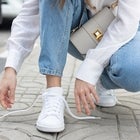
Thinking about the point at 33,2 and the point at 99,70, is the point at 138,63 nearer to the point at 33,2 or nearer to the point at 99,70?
the point at 99,70

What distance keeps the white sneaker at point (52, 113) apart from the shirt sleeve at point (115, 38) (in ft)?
0.80

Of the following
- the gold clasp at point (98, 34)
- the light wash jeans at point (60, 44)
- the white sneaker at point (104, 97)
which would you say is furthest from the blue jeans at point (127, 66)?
the white sneaker at point (104, 97)

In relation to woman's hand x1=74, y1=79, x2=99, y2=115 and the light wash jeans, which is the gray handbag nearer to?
the light wash jeans

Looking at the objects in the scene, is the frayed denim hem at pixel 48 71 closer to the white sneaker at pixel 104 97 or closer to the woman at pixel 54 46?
the woman at pixel 54 46

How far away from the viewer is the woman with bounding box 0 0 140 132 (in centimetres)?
197

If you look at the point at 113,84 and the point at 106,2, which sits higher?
the point at 106,2

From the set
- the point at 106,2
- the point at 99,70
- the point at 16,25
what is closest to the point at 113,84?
the point at 99,70

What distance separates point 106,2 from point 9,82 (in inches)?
24.5

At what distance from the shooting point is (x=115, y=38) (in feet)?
6.51

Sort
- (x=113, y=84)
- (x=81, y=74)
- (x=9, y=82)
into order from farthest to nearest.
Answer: (x=113, y=84) → (x=9, y=82) → (x=81, y=74)

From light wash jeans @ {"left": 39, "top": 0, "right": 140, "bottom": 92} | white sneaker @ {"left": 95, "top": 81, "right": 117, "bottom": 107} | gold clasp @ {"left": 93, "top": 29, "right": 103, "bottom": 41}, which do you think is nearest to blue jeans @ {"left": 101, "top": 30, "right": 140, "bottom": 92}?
Answer: light wash jeans @ {"left": 39, "top": 0, "right": 140, "bottom": 92}

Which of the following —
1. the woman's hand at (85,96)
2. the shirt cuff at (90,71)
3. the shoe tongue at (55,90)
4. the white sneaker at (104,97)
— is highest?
the shirt cuff at (90,71)

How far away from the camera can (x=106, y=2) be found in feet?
7.04

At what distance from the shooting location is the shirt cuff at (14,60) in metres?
2.15
